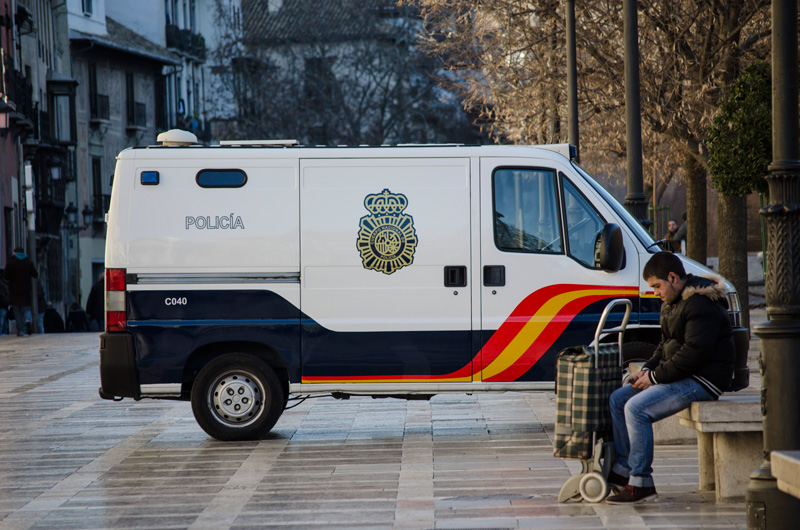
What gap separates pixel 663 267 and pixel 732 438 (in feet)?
3.48

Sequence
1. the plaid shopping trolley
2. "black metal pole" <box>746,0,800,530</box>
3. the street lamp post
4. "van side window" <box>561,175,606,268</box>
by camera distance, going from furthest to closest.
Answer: the street lamp post
"van side window" <box>561,175,606,268</box>
the plaid shopping trolley
"black metal pole" <box>746,0,800,530</box>

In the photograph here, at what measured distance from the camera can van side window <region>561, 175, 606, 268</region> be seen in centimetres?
1005

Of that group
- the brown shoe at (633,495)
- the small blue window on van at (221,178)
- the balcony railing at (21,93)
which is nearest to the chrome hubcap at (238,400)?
the small blue window on van at (221,178)

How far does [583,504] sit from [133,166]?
192 inches

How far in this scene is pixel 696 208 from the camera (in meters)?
20.0

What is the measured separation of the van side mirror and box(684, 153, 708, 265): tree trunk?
9971mm

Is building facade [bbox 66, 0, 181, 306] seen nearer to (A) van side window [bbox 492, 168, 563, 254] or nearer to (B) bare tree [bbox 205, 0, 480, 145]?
(B) bare tree [bbox 205, 0, 480, 145]

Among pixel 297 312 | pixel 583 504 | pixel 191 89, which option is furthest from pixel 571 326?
pixel 191 89

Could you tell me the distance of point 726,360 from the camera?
7.26 metres

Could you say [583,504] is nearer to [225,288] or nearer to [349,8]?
[225,288]

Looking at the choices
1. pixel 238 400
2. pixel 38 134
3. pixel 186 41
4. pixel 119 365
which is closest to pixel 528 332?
pixel 238 400

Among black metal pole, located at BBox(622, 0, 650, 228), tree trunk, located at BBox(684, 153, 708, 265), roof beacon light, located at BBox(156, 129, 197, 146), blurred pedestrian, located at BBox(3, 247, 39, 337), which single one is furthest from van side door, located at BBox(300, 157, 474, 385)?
blurred pedestrian, located at BBox(3, 247, 39, 337)

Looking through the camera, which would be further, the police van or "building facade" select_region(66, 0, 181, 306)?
"building facade" select_region(66, 0, 181, 306)

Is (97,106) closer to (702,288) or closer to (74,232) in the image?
(74,232)
